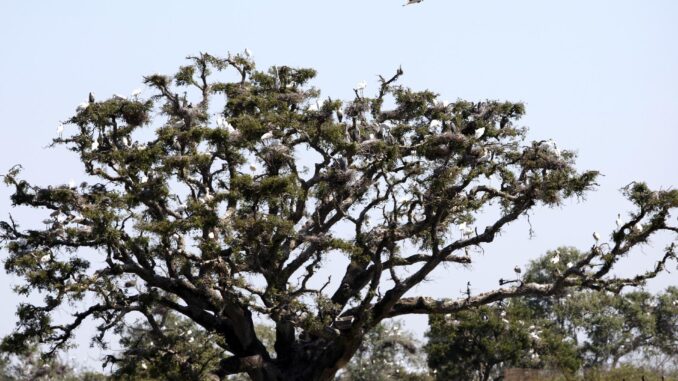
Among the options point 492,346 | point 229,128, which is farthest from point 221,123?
point 492,346

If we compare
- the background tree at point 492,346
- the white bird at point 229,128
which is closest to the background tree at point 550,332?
the background tree at point 492,346

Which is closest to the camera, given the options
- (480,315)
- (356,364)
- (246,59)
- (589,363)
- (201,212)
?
(201,212)

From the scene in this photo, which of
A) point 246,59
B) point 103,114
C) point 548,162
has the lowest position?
point 548,162

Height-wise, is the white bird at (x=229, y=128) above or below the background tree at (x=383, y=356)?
below

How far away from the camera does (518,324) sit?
37219 mm

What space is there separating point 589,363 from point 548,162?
32027 mm

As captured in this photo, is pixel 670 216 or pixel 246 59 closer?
pixel 670 216

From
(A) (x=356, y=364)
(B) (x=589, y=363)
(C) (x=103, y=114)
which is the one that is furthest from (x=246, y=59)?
(B) (x=589, y=363)

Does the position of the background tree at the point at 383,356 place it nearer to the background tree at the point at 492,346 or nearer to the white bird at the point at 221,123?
the background tree at the point at 492,346

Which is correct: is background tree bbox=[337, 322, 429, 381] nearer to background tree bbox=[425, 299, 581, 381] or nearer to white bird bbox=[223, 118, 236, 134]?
background tree bbox=[425, 299, 581, 381]

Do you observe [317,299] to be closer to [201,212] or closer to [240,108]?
[201,212]

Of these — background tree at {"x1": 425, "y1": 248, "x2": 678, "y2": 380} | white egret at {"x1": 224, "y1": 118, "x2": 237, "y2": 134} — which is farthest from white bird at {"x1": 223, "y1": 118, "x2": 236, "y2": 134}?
background tree at {"x1": 425, "y1": 248, "x2": 678, "y2": 380}

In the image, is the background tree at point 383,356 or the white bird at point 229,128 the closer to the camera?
the white bird at point 229,128

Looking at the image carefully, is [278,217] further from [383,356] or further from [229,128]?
[383,356]
